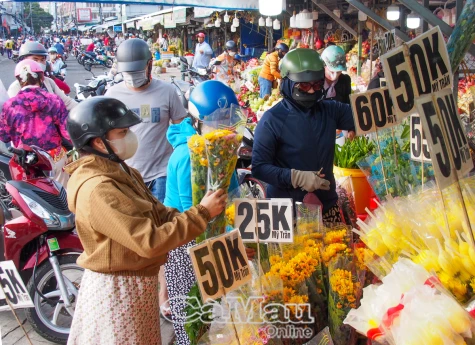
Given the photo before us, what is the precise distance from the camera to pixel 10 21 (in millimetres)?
81875

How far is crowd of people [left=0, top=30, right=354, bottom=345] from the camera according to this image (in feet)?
7.13

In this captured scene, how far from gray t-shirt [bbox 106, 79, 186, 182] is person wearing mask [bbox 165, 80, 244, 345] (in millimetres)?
1103

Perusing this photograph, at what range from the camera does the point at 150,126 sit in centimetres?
420

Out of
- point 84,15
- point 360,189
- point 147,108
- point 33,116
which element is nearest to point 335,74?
point 360,189

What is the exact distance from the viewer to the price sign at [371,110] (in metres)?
2.96

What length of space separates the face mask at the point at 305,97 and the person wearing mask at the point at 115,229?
113cm

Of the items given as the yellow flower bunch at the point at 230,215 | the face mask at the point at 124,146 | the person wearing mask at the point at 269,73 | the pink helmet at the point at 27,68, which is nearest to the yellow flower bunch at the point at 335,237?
the yellow flower bunch at the point at 230,215

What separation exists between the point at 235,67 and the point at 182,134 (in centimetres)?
1216

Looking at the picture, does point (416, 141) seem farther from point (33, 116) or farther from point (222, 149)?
point (33, 116)

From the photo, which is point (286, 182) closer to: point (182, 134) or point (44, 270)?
point (182, 134)

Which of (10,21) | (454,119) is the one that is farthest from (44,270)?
(10,21)

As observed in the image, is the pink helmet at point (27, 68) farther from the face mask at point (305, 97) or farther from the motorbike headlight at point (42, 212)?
the face mask at point (305, 97)

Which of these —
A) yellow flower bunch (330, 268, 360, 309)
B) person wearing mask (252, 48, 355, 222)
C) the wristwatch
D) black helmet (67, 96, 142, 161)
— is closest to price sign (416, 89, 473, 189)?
yellow flower bunch (330, 268, 360, 309)

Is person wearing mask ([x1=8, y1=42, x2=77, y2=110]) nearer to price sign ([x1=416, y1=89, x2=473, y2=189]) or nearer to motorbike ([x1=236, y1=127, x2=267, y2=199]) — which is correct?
motorbike ([x1=236, y1=127, x2=267, y2=199])
